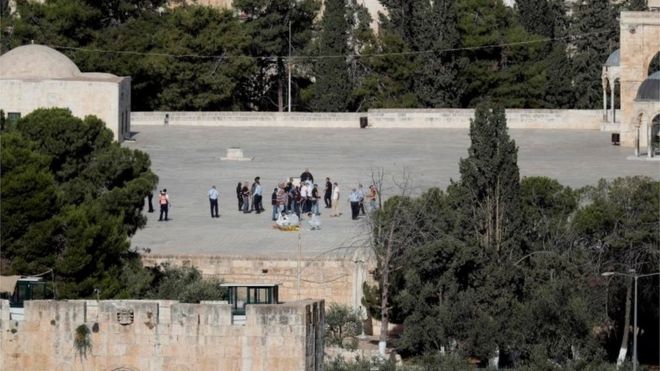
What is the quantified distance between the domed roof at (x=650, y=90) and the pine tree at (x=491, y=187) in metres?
19.3

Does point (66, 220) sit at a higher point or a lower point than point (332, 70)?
lower

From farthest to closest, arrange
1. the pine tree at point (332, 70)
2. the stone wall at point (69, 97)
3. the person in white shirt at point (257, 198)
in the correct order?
the pine tree at point (332, 70) < the stone wall at point (69, 97) < the person in white shirt at point (257, 198)

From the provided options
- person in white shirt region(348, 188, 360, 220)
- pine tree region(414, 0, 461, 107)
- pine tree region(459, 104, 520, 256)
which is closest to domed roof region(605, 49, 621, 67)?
pine tree region(414, 0, 461, 107)

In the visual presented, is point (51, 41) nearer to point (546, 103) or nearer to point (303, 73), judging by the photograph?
point (303, 73)

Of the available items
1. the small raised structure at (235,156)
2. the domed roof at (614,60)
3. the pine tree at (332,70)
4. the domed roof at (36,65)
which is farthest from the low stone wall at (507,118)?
the domed roof at (36,65)

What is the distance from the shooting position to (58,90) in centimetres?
5650

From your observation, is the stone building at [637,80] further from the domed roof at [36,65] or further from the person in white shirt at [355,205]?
the person in white shirt at [355,205]

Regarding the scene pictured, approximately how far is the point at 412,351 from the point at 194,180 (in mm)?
16851

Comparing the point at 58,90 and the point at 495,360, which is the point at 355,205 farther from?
the point at 58,90

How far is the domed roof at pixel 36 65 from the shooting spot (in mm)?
57625

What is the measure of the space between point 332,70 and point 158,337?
44050 millimetres

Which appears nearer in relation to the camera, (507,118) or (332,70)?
(507,118)

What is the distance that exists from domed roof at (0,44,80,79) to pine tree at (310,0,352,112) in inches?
439

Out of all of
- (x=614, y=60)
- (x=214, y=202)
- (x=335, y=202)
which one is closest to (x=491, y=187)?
(x=335, y=202)
